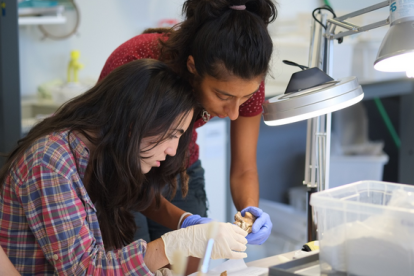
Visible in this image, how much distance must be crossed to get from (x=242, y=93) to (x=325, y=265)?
0.50 meters

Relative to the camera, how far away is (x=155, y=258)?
972mm

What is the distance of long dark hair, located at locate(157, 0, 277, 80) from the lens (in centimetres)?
110

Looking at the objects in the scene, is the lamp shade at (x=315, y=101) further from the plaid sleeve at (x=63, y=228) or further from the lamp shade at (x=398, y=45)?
Answer: the plaid sleeve at (x=63, y=228)

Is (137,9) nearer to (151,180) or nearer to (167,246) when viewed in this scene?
(151,180)

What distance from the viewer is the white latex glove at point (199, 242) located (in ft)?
3.25

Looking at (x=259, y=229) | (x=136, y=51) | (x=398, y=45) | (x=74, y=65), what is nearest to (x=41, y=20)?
(x=74, y=65)

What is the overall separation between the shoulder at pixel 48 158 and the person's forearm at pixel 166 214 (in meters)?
0.47

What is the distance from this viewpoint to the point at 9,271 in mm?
907

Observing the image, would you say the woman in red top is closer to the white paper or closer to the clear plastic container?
the white paper

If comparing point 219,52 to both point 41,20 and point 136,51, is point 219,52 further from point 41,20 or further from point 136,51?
point 41,20

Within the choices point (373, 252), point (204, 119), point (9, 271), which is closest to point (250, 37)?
point (204, 119)

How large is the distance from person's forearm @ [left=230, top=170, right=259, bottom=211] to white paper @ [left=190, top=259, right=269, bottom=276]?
40cm

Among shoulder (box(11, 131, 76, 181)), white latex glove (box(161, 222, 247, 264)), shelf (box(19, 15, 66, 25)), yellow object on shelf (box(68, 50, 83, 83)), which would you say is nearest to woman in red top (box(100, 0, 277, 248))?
white latex glove (box(161, 222, 247, 264))

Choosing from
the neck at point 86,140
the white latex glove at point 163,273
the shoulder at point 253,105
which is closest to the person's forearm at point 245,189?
the shoulder at point 253,105
